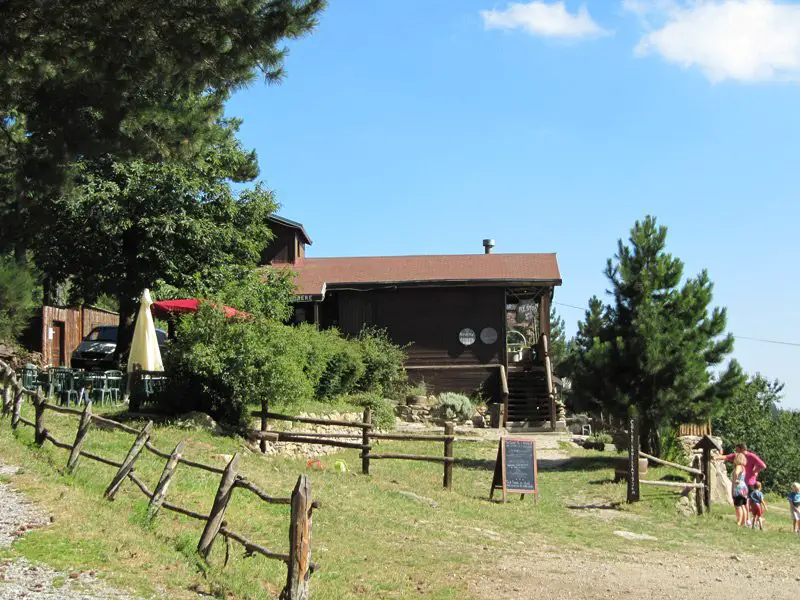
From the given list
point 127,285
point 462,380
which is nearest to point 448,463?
point 127,285

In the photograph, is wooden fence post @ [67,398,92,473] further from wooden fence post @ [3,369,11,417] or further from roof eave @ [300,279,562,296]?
roof eave @ [300,279,562,296]

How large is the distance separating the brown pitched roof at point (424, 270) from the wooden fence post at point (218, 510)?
19.7 m

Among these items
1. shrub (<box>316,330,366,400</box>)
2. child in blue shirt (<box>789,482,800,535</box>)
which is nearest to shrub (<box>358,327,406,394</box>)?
shrub (<box>316,330,366,400</box>)

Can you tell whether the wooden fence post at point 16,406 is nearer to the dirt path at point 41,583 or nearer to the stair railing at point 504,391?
the dirt path at point 41,583

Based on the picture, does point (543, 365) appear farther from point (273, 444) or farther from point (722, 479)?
point (273, 444)

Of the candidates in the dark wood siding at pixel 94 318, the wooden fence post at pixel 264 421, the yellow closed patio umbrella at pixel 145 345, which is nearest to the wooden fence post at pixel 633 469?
the wooden fence post at pixel 264 421

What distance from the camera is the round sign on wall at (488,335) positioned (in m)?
29.3

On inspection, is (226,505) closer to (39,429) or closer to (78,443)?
(78,443)

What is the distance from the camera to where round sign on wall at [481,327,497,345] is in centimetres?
2927

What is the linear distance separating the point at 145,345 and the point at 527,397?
1367cm

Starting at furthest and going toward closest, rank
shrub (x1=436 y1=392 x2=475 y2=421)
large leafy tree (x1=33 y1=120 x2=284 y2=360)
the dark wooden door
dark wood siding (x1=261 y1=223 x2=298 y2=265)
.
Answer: dark wood siding (x1=261 y1=223 x2=298 y2=265) < the dark wooden door < shrub (x1=436 y1=392 x2=475 y2=421) < large leafy tree (x1=33 y1=120 x2=284 y2=360)

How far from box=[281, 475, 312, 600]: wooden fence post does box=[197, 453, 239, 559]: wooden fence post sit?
1.38m

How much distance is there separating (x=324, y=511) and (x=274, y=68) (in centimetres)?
625

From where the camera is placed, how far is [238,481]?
919 cm
